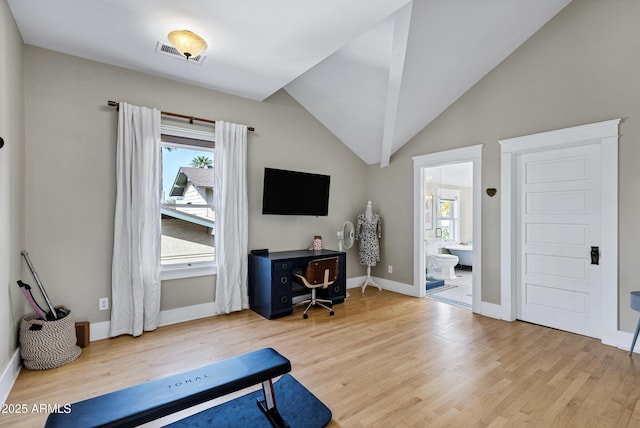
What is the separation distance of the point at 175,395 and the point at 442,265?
5704 mm

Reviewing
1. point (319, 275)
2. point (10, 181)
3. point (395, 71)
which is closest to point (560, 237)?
point (395, 71)

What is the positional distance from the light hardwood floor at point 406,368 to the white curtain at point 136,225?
266 mm

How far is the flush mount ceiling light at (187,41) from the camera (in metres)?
2.57

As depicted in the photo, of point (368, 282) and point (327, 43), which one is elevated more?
point (327, 43)

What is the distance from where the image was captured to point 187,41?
8.55 ft

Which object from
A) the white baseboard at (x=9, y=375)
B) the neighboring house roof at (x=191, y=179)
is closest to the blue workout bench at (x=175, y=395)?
the white baseboard at (x=9, y=375)

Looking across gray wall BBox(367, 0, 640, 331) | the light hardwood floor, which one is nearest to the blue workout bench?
the light hardwood floor

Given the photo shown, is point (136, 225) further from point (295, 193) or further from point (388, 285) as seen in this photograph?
point (388, 285)

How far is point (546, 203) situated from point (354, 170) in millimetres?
2822

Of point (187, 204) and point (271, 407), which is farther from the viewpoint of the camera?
point (187, 204)

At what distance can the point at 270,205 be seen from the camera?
13.6 ft

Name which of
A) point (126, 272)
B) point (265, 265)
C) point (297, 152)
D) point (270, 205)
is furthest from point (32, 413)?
point (297, 152)

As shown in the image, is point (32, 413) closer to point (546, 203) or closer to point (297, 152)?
point (297, 152)

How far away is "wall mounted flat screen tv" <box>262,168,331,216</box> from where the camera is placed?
13.5 ft
